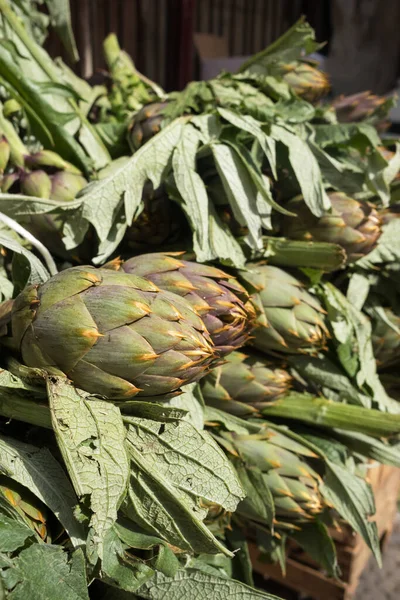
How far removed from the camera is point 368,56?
135 inches

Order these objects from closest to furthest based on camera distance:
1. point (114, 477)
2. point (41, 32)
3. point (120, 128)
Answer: point (114, 477) → point (120, 128) → point (41, 32)

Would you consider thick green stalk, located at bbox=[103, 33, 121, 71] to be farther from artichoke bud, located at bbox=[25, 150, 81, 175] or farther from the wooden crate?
the wooden crate

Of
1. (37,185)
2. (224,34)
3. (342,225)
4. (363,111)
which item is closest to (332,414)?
(342,225)

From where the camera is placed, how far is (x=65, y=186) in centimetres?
81

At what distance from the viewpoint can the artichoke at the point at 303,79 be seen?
1.06m

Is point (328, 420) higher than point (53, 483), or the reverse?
point (53, 483)

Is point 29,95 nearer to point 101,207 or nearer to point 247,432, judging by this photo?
point 101,207

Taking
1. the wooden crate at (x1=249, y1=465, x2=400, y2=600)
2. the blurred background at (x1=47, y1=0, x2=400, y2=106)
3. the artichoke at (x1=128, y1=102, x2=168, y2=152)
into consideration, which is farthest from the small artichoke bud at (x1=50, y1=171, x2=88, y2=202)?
the blurred background at (x1=47, y1=0, x2=400, y2=106)

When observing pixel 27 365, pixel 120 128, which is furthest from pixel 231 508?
pixel 120 128

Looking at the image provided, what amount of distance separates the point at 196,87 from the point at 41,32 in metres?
0.48

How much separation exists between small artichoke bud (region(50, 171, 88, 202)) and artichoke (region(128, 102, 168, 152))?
0.13 metres

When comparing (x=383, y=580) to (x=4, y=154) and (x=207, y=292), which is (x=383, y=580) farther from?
(x=4, y=154)

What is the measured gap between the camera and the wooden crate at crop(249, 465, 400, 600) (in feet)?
3.35

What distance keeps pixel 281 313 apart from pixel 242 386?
11 cm
